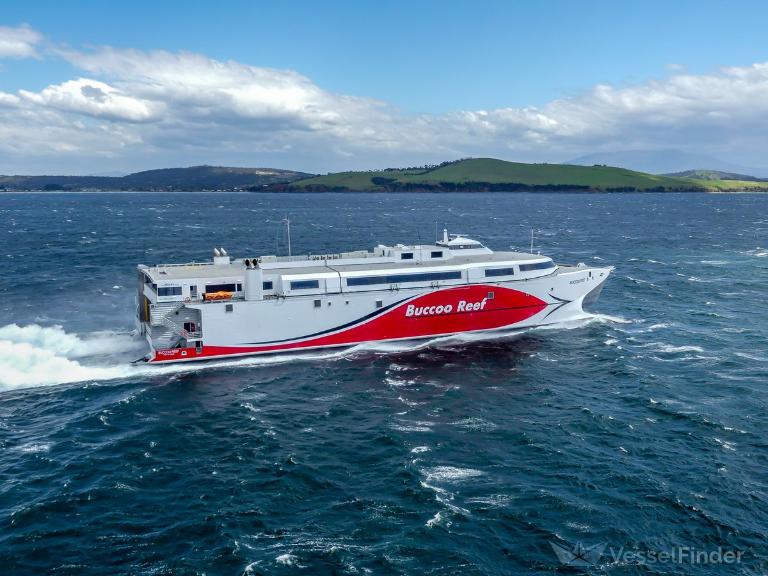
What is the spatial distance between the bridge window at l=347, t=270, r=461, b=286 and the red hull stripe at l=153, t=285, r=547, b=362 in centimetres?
131

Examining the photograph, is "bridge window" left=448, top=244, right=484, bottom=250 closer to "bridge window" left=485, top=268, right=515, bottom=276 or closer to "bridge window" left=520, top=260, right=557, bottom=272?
"bridge window" left=485, top=268, right=515, bottom=276

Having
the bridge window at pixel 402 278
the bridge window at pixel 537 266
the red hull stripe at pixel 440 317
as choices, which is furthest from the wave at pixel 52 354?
the bridge window at pixel 537 266

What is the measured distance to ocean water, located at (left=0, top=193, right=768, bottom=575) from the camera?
82.7 ft

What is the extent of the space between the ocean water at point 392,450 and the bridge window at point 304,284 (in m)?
5.92

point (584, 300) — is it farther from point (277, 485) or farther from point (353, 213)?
point (353, 213)

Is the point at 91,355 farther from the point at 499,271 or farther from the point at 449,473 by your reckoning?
the point at 499,271

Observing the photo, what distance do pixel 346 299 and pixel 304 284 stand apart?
149 inches

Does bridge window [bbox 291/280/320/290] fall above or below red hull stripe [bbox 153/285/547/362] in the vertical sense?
above

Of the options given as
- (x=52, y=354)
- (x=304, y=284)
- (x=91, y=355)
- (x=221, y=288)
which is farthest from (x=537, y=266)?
(x=52, y=354)

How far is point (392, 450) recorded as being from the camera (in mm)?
33719

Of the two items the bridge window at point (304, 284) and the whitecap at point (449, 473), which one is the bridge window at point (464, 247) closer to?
the bridge window at point (304, 284)

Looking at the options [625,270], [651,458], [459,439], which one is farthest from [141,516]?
[625,270]

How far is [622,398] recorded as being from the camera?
134ft

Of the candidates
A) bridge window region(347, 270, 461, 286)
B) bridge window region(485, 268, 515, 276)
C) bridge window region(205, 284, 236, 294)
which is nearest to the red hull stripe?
bridge window region(347, 270, 461, 286)
